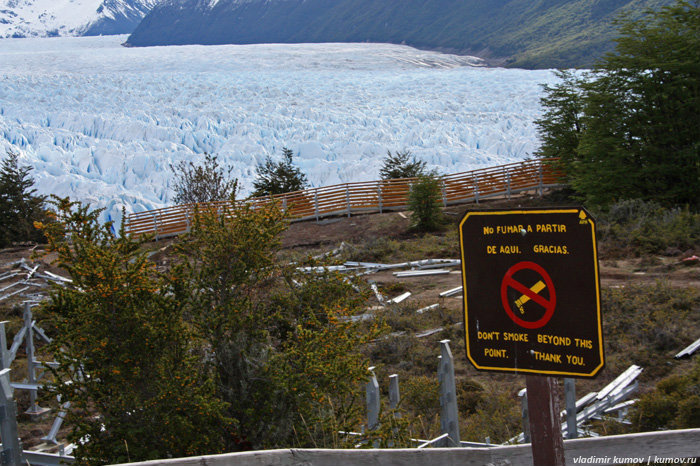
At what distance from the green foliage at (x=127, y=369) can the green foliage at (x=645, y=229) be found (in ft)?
45.4

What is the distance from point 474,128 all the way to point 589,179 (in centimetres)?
1601

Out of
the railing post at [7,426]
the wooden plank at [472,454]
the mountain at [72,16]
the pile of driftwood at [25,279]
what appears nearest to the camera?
the wooden plank at [472,454]

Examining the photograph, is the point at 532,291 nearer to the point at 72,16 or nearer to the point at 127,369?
the point at 127,369

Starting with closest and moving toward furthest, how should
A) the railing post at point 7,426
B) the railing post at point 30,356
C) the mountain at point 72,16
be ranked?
the railing post at point 7,426, the railing post at point 30,356, the mountain at point 72,16

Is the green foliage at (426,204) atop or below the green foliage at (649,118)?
below

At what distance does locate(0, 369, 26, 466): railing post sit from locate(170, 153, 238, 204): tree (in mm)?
24649

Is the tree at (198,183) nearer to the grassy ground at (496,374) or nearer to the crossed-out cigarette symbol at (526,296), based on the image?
the grassy ground at (496,374)

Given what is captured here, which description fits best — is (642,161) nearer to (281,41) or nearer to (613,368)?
(613,368)

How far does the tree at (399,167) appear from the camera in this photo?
31.4 m

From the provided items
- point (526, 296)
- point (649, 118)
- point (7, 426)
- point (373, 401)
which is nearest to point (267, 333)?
point (373, 401)

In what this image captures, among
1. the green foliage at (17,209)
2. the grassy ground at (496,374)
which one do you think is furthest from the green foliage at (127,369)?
the green foliage at (17,209)

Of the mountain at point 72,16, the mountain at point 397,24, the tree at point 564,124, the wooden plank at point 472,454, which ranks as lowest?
the wooden plank at point 472,454

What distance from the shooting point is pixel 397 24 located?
9375cm

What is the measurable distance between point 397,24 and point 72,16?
2114 inches
